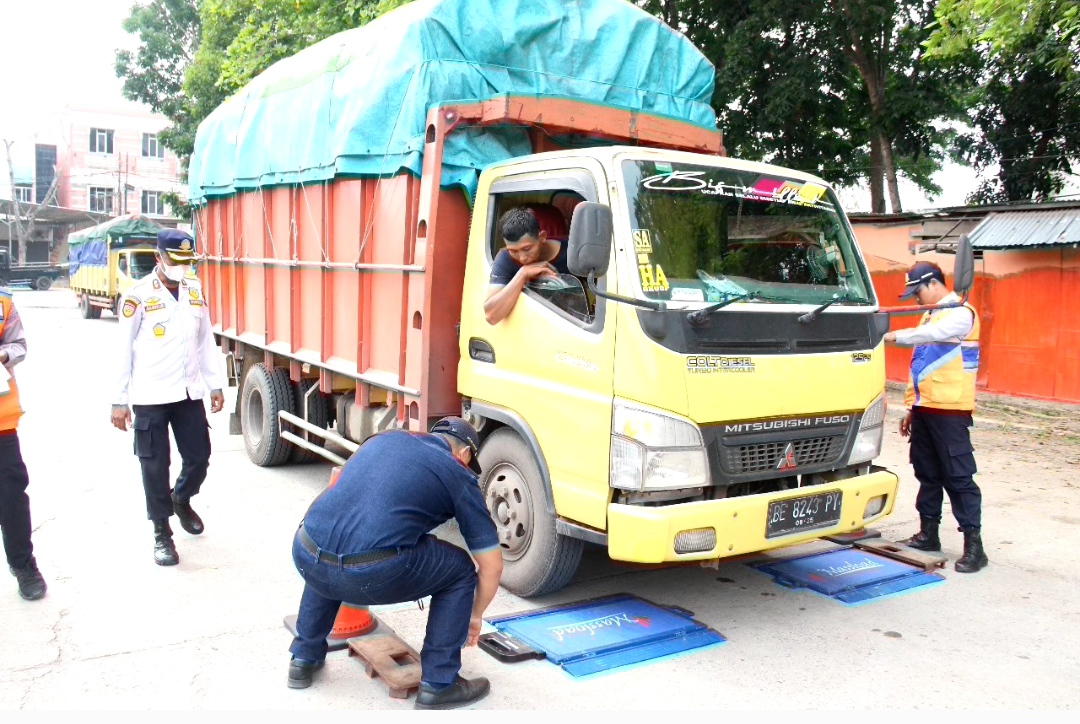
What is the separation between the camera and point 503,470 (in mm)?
4668

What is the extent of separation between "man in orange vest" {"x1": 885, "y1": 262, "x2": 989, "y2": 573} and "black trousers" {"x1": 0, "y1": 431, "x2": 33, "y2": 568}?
4851mm

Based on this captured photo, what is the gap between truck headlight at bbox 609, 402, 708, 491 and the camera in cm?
383

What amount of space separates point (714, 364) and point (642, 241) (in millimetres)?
663

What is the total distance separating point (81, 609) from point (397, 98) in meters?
3.28

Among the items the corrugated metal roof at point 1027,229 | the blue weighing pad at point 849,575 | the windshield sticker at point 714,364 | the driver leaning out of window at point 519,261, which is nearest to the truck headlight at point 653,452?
the windshield sticker at point 714,364

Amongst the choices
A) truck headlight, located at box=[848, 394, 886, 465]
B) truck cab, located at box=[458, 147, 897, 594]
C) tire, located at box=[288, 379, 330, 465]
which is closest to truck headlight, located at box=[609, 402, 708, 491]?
truck cab, located at box=[458, 147, 897, 594]

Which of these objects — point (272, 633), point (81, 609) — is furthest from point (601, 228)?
point (81, 609)

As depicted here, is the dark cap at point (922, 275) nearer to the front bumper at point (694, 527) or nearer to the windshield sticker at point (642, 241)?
the front bumper at point (694, 527)

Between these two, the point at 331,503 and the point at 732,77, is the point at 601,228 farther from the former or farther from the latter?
the point at 732,77

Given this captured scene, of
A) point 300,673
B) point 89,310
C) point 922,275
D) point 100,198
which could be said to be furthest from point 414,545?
point 100,198

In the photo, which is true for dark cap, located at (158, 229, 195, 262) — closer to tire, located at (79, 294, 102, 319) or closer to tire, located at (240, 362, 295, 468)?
tire, located at (240, 362, 295, 468)

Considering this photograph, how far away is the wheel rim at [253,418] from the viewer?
7.84 metres

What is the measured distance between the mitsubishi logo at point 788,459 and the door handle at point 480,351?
1.55 metres

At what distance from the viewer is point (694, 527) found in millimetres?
3832
